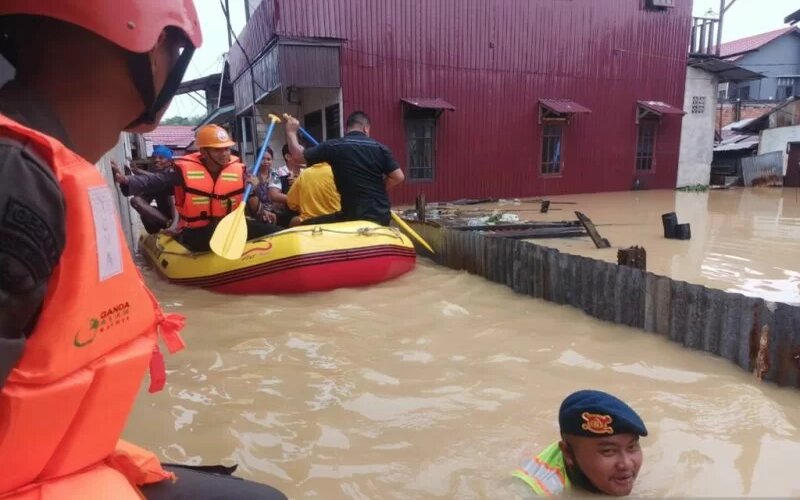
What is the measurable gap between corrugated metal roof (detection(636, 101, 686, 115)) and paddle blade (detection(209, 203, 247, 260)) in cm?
1475

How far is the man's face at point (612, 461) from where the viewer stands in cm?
225

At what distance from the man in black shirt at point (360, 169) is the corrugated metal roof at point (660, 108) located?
13.2 m

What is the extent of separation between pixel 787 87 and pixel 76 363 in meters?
34.8

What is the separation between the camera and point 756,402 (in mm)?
3221

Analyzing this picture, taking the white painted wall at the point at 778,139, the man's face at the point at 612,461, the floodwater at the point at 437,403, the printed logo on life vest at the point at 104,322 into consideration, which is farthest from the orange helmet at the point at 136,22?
the white painted wall at the point at 778,139

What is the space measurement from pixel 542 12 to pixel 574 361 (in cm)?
1381

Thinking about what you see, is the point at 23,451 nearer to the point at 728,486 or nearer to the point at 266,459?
the point at 266,459

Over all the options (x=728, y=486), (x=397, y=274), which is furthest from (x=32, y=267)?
(x=397, y=274)

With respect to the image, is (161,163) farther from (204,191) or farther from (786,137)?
(786,137)

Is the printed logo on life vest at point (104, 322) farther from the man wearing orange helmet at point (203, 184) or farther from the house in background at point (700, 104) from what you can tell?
the house in background at point (700, 104)

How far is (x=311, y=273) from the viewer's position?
18.6ft

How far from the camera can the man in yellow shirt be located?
6.68 meters

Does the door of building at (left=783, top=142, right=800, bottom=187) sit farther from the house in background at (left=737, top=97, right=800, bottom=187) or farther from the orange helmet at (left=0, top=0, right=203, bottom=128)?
the orange helmet at (left=0, top=0, right=203, bottom=128)

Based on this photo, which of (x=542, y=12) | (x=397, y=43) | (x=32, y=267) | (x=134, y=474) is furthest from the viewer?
(x=542, y=12)
